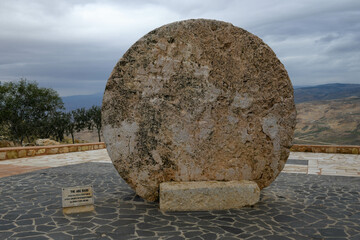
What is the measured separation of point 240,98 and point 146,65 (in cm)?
154

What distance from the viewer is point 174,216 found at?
411 cm

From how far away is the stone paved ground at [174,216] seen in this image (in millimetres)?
3486

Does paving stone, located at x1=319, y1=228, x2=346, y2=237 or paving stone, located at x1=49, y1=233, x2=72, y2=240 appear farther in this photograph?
paving stone, located at x1=319, y1=228, x2=346, y2=237

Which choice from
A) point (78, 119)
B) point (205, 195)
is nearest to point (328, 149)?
point (205, 195)

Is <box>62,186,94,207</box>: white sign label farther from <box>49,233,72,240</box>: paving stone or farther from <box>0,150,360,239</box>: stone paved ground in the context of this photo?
<box>49,233,72,240</box>: paving stone

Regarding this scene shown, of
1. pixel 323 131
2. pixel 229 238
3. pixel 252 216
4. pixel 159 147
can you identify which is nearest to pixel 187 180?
pixel 159 147

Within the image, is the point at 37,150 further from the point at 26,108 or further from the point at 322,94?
the point at 322,94

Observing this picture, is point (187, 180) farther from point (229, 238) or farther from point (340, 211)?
point (340, 211)

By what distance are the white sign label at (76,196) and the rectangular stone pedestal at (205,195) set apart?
1.07m

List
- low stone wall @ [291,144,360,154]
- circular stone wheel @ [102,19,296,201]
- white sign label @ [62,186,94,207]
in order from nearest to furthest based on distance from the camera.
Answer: white sign label @ [62,186,94,207]
circular stone wheel @ [102,19,296,201]
low stone wall @ [291,144,360,154]

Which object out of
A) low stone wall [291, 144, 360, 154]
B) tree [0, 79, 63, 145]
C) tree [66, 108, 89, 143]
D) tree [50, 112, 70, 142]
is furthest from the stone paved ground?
tree [66, 108, 89, 143]

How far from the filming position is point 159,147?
4.52 metres

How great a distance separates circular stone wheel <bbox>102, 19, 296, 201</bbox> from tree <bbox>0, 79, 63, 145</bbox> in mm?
23230

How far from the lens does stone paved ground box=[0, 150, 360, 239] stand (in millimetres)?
3486
